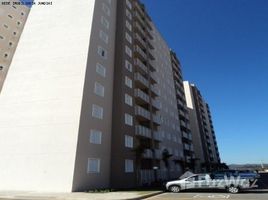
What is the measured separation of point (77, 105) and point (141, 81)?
1744 cm

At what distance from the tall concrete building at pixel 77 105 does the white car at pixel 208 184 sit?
26.3 ft

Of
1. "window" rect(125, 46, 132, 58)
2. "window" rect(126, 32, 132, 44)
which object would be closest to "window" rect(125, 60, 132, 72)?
"window" rect(125, 46, 132, 58)

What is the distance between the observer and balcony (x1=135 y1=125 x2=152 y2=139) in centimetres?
3669

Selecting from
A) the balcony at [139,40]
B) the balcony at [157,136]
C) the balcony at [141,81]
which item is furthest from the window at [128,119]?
the balcony at [139,40]

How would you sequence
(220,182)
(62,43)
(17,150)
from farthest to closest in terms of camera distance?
1. (62,43)
2. (17,150)
3. (220,182)

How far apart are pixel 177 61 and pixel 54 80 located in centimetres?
5855

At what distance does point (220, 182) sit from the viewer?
2409 cm

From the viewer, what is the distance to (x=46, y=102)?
28688 mm

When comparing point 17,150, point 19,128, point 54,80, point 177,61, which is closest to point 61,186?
point 17,150

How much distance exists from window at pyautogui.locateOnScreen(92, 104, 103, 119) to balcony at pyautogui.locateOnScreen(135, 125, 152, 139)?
8.00 m

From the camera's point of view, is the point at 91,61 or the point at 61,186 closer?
the point at 61,186

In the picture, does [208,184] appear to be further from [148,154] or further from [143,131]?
[143,131]

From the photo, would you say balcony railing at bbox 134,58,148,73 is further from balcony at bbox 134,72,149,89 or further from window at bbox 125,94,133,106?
window at bbox 125,94,133,106

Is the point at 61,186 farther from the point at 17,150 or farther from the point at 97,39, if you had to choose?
the point at 97,39
